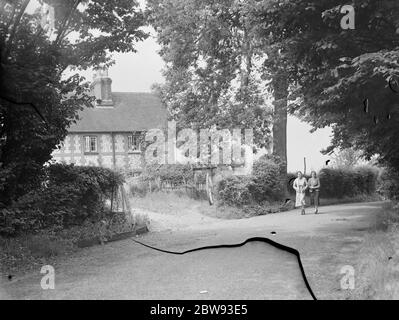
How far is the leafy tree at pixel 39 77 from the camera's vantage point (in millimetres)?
7016

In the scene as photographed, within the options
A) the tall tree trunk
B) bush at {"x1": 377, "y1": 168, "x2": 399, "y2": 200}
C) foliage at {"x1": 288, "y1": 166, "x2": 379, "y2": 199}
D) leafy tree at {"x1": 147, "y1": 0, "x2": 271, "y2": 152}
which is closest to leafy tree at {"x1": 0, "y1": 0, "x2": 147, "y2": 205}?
leafy tree at {"x1": 147, "y1": 0, "x2": 271, "y2": 152}

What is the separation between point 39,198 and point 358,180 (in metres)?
6.26

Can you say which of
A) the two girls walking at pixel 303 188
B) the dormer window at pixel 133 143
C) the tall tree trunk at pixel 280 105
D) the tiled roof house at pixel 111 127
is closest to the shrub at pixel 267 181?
the tall tree trunk at pixel 280 105

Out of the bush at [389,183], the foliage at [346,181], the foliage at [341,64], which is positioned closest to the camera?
the foliage at [341,64]

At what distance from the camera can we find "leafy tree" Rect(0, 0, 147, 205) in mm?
7016

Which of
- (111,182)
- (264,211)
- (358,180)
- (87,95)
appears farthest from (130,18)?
(358,180)

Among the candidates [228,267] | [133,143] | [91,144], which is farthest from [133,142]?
[228,267]

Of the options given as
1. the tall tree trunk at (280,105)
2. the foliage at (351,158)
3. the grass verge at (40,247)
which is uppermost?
the tall tree trunk at (280,105)

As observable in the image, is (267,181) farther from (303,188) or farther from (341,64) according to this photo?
(341,64)

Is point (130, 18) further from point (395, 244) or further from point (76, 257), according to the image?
point (395, 244)

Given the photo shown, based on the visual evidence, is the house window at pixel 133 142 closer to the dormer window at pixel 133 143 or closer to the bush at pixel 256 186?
the dormer window at pixel 133 143

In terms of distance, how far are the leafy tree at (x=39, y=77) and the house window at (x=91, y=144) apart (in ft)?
2.57

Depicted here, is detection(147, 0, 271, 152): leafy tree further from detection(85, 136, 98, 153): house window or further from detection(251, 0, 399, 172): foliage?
detection(85, 136, 98, 153): house window
